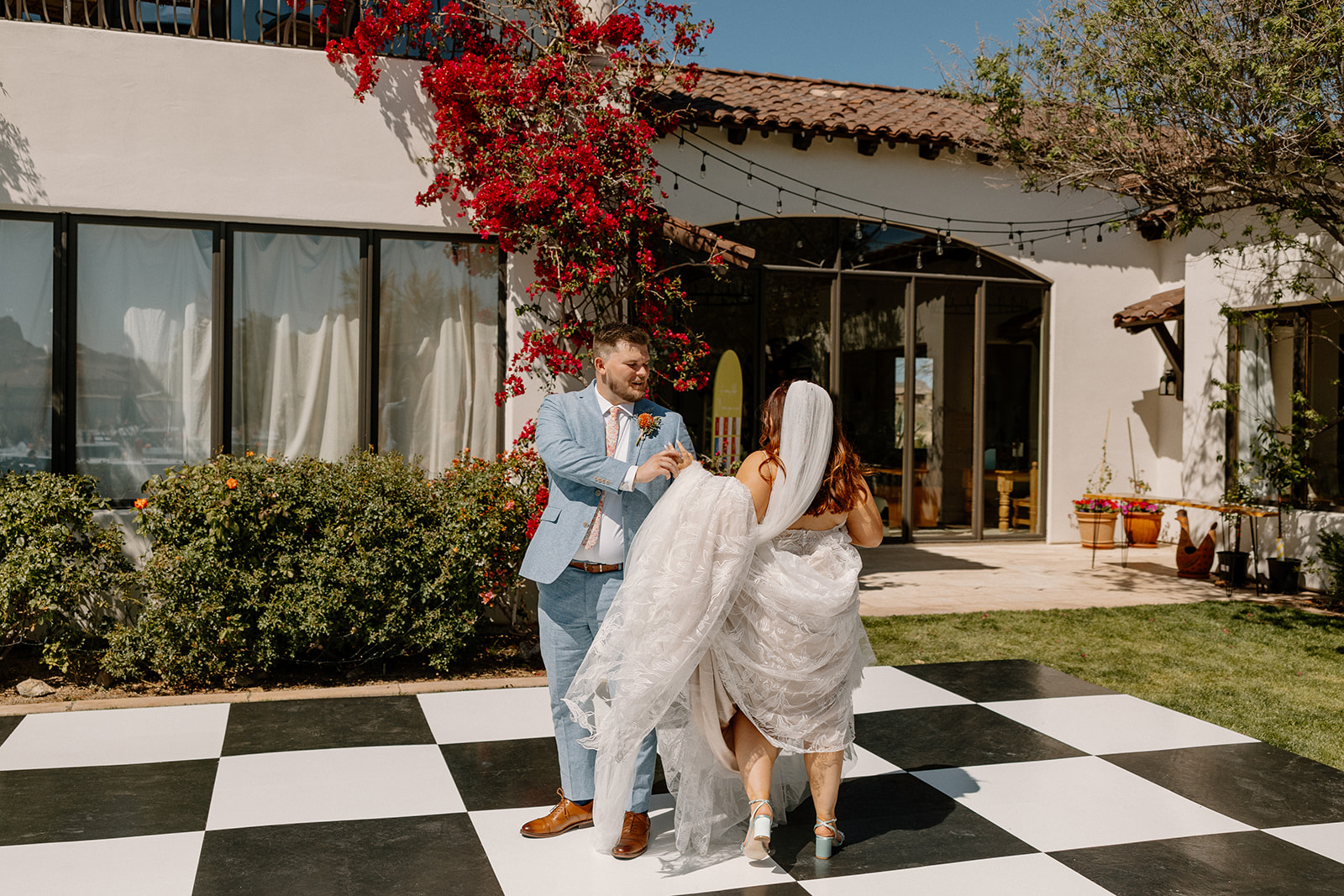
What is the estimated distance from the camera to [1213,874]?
3242mm

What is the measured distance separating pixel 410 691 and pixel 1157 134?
234 inches

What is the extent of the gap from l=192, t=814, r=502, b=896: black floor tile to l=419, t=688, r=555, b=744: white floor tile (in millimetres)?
971

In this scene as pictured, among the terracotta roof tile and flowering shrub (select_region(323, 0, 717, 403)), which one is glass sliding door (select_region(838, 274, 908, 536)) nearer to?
the terracotta roof tile

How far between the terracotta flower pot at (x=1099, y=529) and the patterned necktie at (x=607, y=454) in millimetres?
9206

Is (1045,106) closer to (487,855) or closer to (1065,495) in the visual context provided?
(1065,495)

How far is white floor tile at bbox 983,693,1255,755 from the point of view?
4.62 meters

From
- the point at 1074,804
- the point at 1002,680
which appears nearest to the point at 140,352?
the point at 1002,680

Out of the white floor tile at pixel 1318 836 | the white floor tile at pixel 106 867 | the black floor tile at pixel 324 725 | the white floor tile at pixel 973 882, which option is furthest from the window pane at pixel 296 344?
the white floor tile at pixel 1318 836

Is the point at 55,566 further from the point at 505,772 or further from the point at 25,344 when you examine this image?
the point at 505,772

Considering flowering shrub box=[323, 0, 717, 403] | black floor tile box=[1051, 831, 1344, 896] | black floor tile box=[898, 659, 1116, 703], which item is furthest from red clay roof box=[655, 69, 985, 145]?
black floor tile box=[1051, 831, 1344, 896]

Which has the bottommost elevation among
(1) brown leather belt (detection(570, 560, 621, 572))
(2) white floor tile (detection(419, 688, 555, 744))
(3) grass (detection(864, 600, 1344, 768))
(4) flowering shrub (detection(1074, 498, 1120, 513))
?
(3) grass (detection(864, 600, 1344, 768))

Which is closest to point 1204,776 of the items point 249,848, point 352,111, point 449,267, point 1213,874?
point 1213,874

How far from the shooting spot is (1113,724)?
193 inches

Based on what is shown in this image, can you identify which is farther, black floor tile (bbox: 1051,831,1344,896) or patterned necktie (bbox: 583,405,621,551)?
patterned necktie (bbox: 583,405,621,551)
